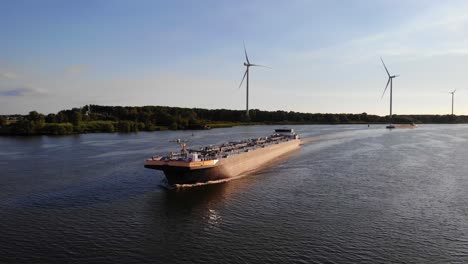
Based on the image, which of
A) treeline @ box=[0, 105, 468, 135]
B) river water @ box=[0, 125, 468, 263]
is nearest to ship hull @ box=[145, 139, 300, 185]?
river water @ box=[0, 125, 468, 263]

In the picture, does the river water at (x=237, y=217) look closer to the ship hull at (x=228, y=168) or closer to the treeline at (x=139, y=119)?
the ship hull at (x=228, y=168)

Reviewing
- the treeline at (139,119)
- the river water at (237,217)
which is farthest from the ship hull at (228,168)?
the treeline at (139,119)

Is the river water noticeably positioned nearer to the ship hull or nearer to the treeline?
the ship hull

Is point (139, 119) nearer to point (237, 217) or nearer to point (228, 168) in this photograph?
point (228, 168)

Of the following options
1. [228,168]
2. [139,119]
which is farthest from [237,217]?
[139,119]

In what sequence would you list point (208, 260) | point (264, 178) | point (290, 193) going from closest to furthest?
point (208, 260) → point (290, 193) → point (264, 178)

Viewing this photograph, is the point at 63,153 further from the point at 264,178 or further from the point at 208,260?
the point at 208,260

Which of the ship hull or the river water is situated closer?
the river water

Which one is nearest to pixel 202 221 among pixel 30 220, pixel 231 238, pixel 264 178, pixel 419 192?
pixel 231 238
